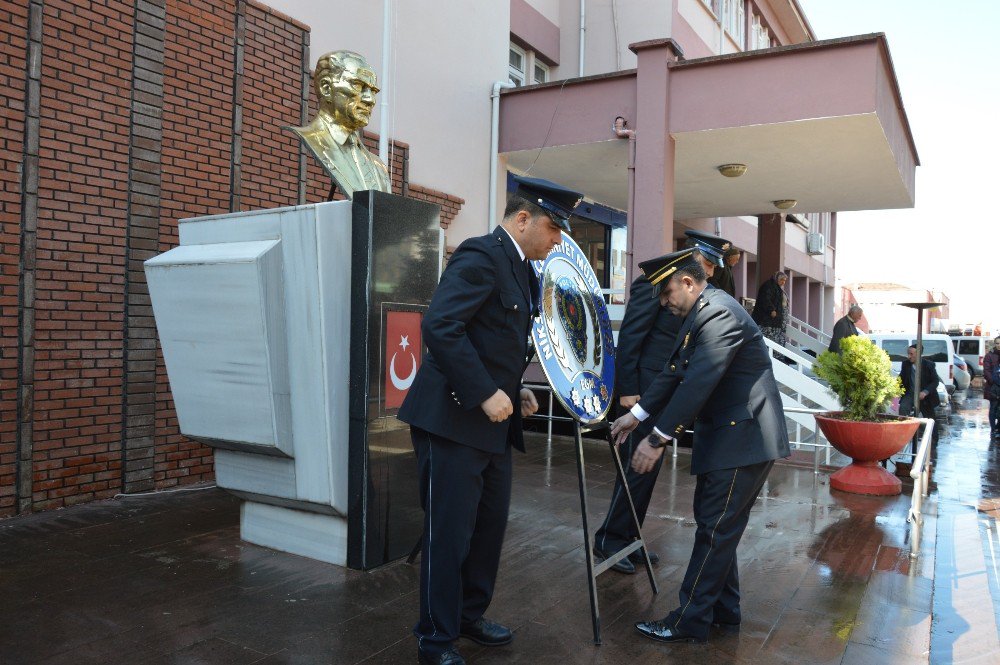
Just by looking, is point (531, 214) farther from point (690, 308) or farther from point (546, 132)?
point (546, 132)

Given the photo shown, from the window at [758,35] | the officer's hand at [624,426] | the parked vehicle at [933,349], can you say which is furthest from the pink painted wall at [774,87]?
the parked vehicle at [933,349]

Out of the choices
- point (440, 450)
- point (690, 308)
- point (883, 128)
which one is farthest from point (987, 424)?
point (440, 450)

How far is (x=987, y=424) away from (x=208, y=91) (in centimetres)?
1592

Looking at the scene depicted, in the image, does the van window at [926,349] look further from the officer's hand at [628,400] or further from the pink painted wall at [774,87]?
the officer's hand at [628,400]

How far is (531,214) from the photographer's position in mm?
3033

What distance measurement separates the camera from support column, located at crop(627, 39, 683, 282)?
8.56 m

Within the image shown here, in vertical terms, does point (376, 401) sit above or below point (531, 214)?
below

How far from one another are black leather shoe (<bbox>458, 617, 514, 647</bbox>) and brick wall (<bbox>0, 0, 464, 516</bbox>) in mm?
3464

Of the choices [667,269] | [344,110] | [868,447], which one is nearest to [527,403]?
[667,269]

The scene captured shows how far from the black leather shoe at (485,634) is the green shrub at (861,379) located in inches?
189

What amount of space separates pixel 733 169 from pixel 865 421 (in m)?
4.45

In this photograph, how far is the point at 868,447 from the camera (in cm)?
660

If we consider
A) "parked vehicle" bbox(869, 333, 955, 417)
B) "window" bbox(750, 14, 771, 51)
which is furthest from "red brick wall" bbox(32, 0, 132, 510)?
"parked vehicle" bbox(869, 333, 955, 417)

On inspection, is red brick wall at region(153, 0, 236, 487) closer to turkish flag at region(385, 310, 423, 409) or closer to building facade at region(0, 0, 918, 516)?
building facade at region(0, 0, 918, 516)
